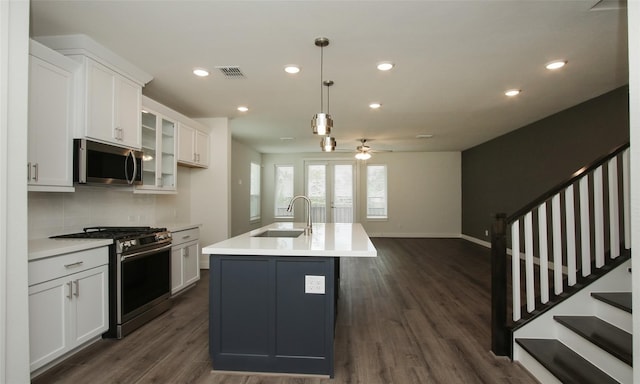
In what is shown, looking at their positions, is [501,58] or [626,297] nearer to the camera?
[626,297]

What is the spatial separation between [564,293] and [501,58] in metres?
2.12

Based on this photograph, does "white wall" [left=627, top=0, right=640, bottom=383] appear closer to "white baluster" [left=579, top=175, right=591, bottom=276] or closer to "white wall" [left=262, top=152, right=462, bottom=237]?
"white baluster" [left=579, top=175, right=591, bottom=276]

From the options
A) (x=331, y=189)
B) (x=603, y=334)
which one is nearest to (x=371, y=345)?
(x=603, y=334)

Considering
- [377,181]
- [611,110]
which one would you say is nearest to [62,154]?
[611,110]

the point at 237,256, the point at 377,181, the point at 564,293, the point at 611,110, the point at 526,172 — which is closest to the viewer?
the point at 237,256

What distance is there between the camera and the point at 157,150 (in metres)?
3.87

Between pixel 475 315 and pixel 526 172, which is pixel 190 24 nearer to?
pixel 475 315

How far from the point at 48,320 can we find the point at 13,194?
0.97 m

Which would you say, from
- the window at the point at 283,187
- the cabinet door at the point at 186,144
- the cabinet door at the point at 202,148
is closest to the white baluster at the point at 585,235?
the cabinet door at the point at 186,144

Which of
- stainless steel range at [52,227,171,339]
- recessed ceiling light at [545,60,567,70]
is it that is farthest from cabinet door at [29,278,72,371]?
recessed ceiling light at [545,60,567,70]

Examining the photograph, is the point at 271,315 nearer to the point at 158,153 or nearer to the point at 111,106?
the point at 111,106

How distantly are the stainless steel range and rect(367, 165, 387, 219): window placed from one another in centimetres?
678

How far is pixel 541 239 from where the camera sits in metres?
2.55

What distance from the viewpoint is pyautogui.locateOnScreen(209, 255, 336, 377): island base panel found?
88.7 inches
